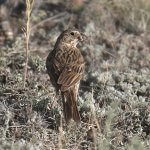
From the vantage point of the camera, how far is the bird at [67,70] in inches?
291

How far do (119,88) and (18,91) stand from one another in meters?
1.52

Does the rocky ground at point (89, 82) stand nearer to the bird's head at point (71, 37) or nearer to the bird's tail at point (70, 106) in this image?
the bird's tail at point (70, 106)

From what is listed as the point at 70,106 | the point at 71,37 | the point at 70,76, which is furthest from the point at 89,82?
the point at 70,106

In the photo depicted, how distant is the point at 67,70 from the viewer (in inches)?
310

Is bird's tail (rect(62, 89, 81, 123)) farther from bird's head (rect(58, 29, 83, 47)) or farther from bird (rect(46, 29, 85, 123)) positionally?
bird's head (rect(58, 29, 83, 47))

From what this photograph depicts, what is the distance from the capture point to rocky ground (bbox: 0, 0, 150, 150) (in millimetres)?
7152

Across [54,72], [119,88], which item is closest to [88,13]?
[119,88]

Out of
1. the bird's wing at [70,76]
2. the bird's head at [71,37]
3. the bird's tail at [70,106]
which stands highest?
the bird's head at [71,37]

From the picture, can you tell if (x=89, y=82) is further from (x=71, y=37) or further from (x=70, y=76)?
(x=70, y=76)

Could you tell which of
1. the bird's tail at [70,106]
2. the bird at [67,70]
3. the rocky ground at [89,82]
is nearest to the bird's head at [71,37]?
the bird at [67,70]

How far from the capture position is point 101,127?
755cm

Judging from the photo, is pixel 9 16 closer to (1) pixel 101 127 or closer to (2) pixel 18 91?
(2) pixel 18 91

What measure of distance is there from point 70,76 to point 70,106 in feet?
1.66

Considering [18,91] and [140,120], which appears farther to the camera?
[18,91]
